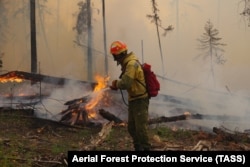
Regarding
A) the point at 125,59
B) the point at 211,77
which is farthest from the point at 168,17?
the point at 125,59

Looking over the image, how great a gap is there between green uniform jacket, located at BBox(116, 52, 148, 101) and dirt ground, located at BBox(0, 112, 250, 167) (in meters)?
1.35

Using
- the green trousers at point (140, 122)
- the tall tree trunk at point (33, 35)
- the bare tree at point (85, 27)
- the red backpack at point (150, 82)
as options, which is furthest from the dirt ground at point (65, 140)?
the bare tree at point (85, 27)

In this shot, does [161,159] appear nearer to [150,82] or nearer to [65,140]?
[150,82]

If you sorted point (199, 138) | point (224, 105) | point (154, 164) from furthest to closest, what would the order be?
point (224, 105) → point (199, 138) → point (154, 164)

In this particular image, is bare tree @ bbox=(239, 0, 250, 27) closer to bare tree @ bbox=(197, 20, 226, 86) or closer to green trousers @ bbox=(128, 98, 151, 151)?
bare tree @ bbox=(197, 20, 226, 86)

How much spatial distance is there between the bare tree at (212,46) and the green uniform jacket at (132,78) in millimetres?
28289

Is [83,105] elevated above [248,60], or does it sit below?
below

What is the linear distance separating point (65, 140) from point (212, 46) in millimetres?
27414

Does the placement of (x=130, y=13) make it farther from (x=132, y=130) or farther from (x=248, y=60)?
(x=132, y=130)

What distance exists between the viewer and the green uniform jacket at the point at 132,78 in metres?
6.80

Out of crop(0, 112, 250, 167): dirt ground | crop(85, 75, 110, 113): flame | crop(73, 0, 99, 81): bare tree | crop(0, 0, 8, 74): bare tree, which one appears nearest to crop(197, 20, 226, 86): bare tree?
crop(73, 0, 99, 81): bare tree

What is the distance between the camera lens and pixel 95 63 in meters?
34.4

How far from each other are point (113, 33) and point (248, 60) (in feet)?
41.2

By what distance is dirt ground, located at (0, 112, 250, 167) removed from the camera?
728 centimetres
